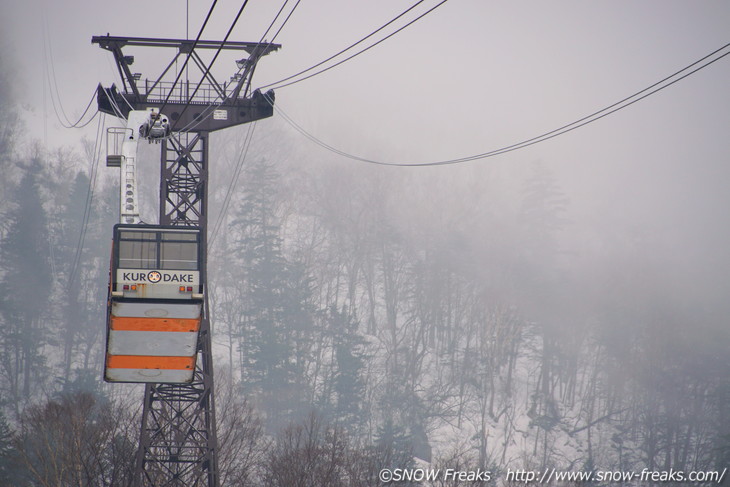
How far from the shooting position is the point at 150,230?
58.3 ft

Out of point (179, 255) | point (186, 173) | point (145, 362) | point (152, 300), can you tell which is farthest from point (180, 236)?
point (186, 173)

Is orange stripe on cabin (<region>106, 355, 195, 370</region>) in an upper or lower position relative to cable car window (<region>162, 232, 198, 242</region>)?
lower

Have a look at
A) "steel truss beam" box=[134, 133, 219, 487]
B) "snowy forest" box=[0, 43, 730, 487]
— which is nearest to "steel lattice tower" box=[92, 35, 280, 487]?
"steel truss beam" box=[134, 133, 219, 487]

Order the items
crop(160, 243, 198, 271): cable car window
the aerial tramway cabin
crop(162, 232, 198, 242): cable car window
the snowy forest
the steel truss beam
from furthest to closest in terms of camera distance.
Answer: the snowy forest < the steel truss beam < crop(162, 232, 198, 242): cable car window < crop(160, 243, 198, 271): cable car window < the aerial tramway cabin

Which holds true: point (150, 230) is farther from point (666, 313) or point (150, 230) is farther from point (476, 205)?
point (476, 205)

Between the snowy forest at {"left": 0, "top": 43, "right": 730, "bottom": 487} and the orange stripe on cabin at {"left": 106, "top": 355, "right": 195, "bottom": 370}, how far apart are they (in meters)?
26.6

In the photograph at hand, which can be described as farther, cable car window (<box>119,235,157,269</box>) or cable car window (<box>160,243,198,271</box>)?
cable car window (<box>160,243,198,271</box>)

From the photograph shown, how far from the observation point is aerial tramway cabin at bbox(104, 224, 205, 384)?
17453 millimetres

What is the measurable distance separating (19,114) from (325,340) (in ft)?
165

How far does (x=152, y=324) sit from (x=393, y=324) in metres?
52.4

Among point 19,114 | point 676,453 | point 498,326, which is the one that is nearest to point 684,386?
point 676,453

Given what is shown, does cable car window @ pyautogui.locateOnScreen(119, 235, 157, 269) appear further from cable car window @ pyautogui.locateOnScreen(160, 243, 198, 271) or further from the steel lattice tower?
the steel lattice tower

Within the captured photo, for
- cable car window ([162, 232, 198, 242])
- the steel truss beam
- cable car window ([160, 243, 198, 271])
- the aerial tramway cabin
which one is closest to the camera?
the aerial tramway cabin

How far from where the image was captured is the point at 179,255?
58.7 ft
